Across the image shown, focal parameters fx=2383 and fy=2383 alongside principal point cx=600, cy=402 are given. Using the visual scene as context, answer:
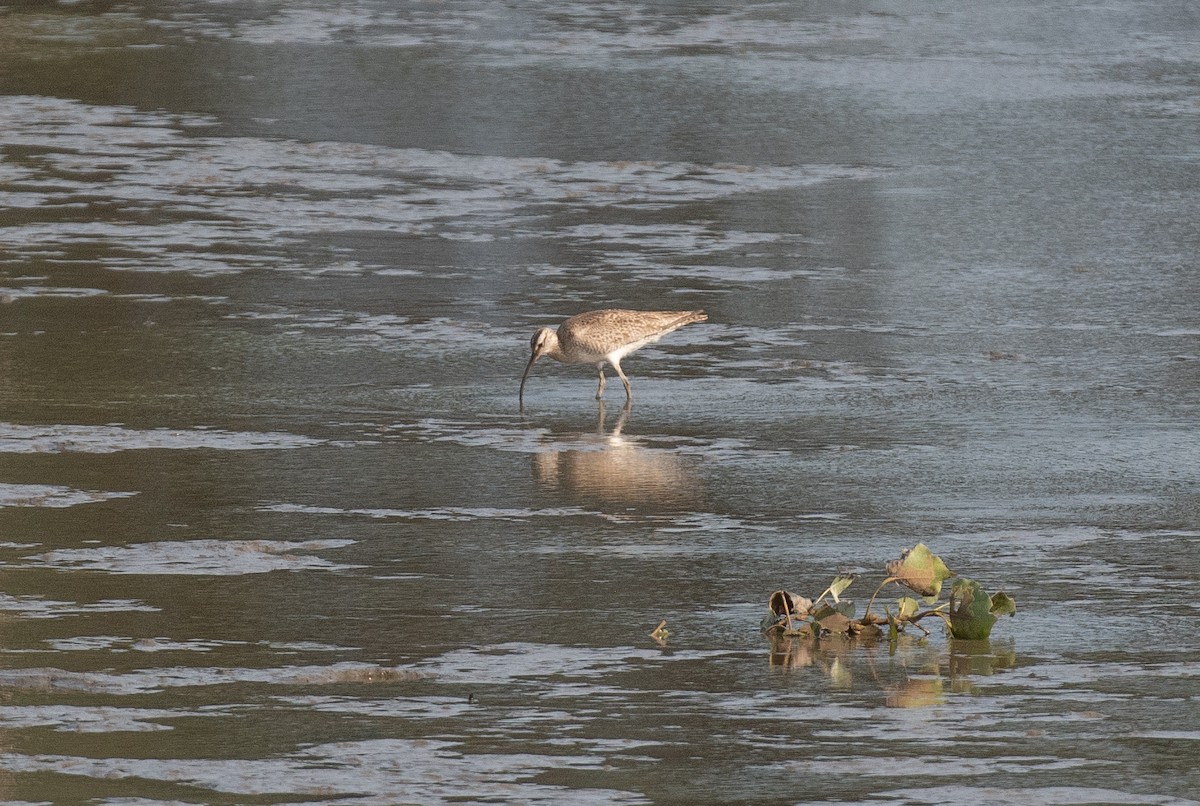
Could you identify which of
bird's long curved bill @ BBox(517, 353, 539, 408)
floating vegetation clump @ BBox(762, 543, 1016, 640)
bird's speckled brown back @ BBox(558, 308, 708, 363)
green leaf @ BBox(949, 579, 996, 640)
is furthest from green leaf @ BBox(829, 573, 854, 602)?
bird's speckled brown back @ BBox(558, 308, 708, 363)

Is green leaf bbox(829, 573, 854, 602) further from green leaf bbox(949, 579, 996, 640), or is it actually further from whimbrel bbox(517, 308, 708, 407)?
whimbrel bbox(517, 308, 708, 407)

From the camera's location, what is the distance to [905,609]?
21.6ft

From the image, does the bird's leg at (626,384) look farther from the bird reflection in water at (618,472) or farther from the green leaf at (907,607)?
the green leaf at (907,607)

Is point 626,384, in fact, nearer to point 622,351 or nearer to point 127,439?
point 622,351

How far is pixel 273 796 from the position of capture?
515 cm

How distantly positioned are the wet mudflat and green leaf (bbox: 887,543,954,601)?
205mm

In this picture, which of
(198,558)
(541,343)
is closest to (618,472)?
(541,343)

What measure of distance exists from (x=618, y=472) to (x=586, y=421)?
111 cm

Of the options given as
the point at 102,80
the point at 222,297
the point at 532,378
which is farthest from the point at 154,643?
the point at 102,80

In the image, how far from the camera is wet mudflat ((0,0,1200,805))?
222 inches

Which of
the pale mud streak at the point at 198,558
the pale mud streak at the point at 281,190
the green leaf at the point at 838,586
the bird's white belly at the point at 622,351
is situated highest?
the pale mud streak at the point at 281,190

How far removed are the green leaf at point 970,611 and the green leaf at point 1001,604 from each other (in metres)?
0.08

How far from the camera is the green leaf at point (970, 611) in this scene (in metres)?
6.36

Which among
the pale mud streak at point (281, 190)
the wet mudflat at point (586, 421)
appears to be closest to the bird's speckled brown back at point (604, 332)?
the wet mudflat at point (586, 421)
